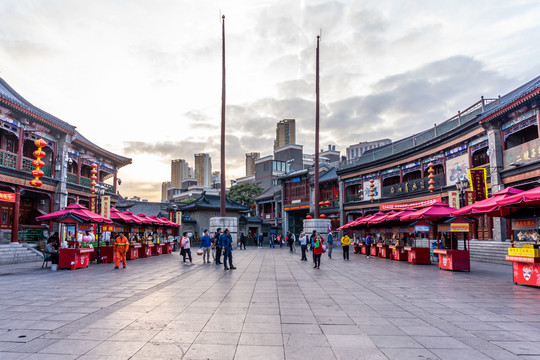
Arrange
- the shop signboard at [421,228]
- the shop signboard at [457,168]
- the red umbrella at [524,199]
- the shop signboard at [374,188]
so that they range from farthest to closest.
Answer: the shop signboard at [374,188]
the shop signboard at [457,168]
the shop signboard at [421,228]
the red umbrella at [524,199]

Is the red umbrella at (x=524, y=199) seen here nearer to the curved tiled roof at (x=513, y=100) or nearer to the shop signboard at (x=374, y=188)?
the curved tiled roof at (x=513, y=100)

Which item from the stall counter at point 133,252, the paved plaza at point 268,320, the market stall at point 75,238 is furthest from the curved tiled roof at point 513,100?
the stall counter at point 133,252

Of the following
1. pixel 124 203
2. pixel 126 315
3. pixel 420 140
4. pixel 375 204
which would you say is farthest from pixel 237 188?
pixel 126 315

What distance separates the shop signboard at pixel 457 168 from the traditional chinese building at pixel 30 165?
2639 cm

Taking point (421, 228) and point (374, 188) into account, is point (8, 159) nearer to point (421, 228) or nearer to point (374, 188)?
point (421, 228)

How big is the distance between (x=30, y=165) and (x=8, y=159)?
6.51 ft

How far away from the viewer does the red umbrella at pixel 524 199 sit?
381 inches

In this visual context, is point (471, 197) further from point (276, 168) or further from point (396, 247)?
point (276, 168)

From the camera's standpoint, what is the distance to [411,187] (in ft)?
102

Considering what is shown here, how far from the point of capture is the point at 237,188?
59688mm

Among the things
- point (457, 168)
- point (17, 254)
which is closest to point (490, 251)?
point (457, 168)

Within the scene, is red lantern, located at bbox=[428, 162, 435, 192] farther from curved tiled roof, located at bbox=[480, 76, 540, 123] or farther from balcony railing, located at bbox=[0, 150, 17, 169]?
balcony railing, located at bbox=[0, 150, 17, 169]

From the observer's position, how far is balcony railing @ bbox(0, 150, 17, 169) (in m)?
20.1

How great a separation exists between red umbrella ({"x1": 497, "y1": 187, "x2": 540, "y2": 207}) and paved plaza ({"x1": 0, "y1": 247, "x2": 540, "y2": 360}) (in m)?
2.28
